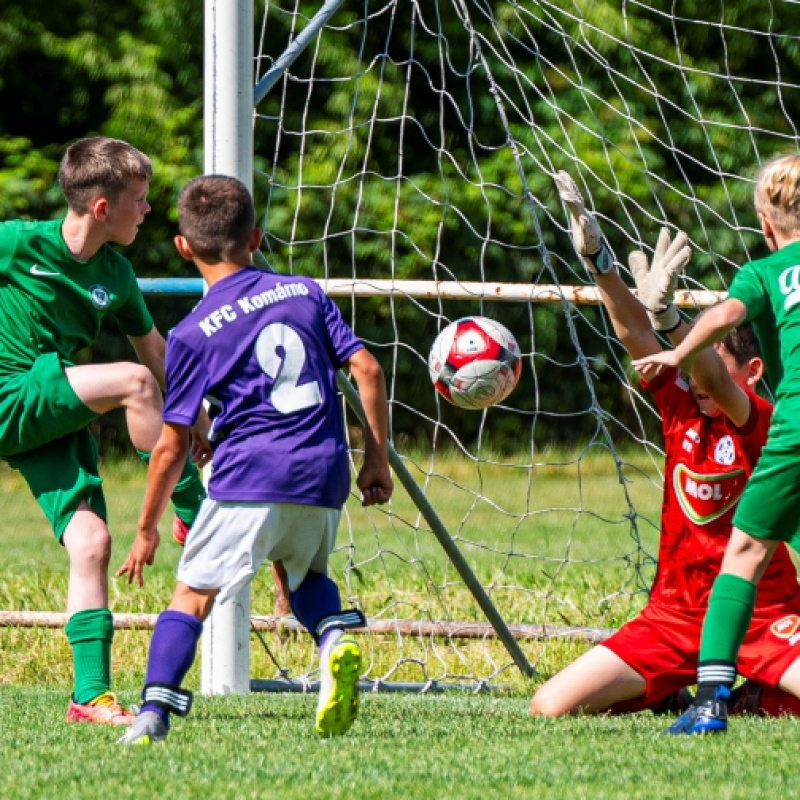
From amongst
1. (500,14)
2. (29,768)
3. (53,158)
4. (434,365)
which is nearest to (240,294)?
(29,768)

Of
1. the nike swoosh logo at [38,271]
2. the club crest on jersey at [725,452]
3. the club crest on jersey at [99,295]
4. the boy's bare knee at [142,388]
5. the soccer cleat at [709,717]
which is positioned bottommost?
the soccer cleat at [709,717]

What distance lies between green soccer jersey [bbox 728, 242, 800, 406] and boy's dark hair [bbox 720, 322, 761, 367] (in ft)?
2.12

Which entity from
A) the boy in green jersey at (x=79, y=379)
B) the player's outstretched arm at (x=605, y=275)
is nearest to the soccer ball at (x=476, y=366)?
the player's outstretched arm at (x=605, y=275)

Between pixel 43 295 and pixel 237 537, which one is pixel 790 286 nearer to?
pixel 237 537

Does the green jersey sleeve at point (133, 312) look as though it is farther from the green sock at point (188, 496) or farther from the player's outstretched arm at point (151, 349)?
the green sock at point (188, 496)

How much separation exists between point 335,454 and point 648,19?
10.4 metres

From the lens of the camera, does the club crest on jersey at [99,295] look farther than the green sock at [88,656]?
Yes

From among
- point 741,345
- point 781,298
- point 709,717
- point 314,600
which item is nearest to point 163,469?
point 314,600

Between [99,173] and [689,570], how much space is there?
2.14 m

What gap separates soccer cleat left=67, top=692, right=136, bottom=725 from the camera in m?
4.05

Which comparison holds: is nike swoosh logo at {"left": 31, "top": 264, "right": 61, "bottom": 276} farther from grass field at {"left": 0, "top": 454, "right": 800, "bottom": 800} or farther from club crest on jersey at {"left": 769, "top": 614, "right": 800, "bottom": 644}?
club crest on jersey at {"left": 769, "top": 614, "right": 800, "bottom": 644}

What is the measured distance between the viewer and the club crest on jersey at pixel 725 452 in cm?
453

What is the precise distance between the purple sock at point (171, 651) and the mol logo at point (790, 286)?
5.63 feet

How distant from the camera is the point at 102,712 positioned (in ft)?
13.5
